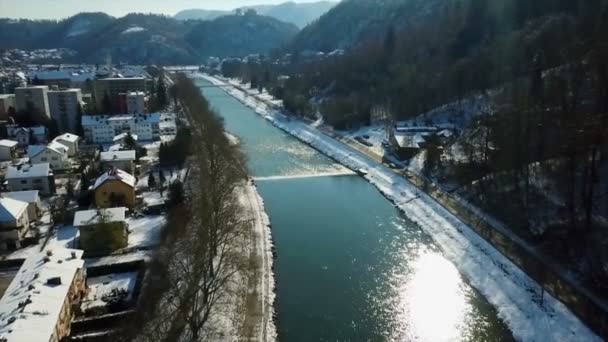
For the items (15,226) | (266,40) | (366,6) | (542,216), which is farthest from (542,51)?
(266,40)

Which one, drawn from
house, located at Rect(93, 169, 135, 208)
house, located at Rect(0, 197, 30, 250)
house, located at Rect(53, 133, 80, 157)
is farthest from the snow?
house, located at Rect(0, 197, 30, 250)

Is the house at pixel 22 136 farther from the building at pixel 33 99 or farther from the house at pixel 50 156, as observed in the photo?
the house at pixel 50 156

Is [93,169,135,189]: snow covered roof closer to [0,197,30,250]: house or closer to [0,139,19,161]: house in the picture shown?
[0,197,30,250]: house

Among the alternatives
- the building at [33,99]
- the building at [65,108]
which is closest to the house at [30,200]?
the building at [65,108]

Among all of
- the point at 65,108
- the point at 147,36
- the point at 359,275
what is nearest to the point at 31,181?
the point at 359,275

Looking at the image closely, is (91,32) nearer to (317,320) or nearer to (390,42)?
(390,42)

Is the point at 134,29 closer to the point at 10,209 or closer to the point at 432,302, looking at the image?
the point at 10,209
